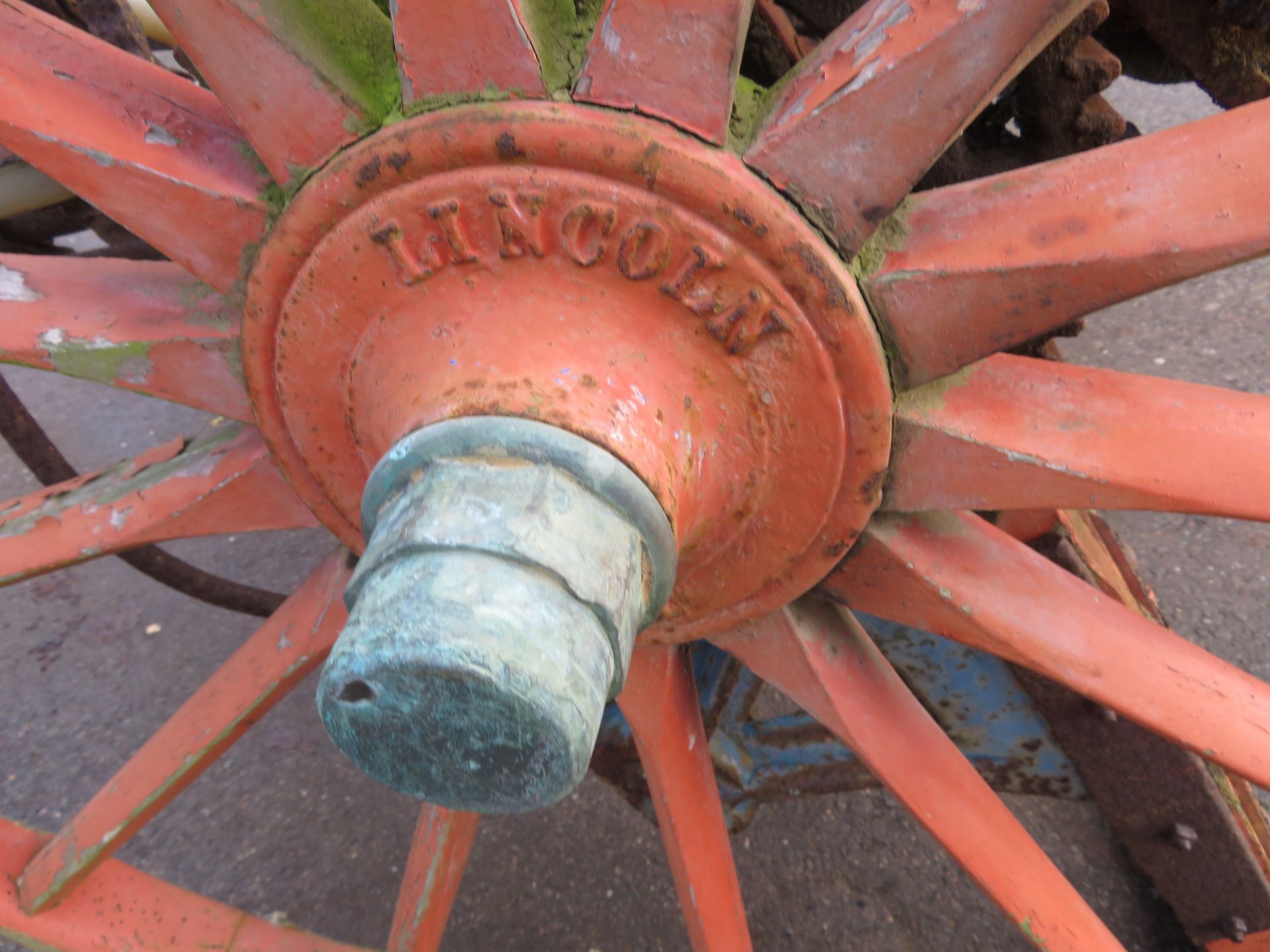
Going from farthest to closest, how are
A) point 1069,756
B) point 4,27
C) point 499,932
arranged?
point 499,932 < point 1069,756 < point 4,27

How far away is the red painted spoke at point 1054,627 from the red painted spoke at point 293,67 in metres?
0.54

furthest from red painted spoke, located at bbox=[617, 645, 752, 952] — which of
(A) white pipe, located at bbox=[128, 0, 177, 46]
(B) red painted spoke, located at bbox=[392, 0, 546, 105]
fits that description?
(A) white pipe, located at bbox=[128, 0, 177, 46]

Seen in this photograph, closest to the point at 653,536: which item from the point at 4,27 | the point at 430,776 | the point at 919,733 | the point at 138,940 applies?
the point at 430,776

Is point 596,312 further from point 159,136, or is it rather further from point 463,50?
point 159,136

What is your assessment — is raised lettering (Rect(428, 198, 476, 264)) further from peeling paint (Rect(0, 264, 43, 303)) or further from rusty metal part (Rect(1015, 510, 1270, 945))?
rusty metal part (Rect(1015, 510, 1270, 945))

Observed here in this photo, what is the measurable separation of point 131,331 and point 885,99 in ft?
2.27

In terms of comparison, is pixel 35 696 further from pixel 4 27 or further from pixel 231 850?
pixel 4 27

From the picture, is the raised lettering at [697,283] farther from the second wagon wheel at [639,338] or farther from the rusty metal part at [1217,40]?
the rusty metal part at [1217,40]

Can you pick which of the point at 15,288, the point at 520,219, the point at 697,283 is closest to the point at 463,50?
the point at 520,219

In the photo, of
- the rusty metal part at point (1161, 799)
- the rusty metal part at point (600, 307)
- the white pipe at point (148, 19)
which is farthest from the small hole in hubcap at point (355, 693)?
the white pipe at point (148, 19)

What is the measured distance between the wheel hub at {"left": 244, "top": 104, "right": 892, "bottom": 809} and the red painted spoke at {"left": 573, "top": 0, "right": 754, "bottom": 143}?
0.05 ft

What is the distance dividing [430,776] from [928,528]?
480mm

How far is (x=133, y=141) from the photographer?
79 cm

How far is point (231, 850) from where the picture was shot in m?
1.56
